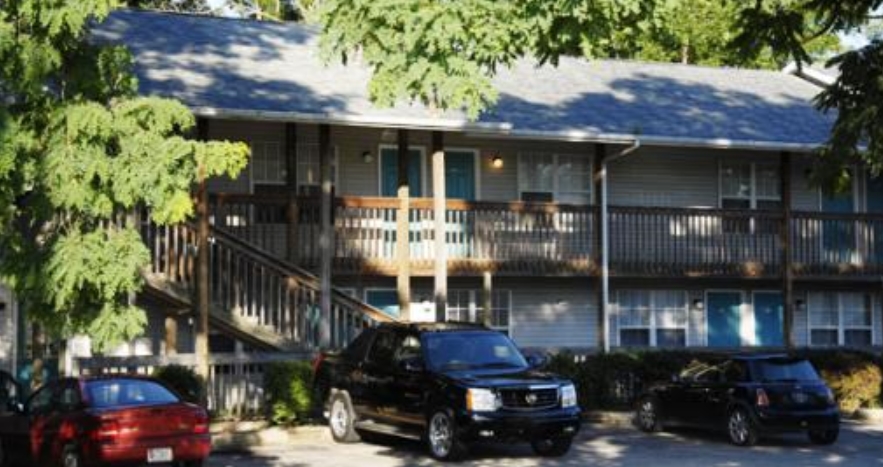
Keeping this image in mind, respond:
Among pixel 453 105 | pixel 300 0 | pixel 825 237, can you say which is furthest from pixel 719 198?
pixel 300 0

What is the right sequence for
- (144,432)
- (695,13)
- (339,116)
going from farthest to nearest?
(695,13) < (339,116) < (144,432)

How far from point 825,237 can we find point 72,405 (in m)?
18.9

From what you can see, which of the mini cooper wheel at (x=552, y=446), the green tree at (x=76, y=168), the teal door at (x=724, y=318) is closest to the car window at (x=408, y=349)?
the mini cooper wheel at (x=552, y=446)

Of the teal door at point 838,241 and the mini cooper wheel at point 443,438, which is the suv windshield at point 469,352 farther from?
the teal door at point 838,241

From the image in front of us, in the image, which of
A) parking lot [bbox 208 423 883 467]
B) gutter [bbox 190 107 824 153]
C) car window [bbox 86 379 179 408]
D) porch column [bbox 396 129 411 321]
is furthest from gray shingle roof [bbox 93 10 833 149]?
car window [bbox 86 379 179 408]

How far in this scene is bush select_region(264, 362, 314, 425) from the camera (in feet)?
71.1

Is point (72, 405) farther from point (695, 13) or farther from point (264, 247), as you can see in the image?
point (695, 13)

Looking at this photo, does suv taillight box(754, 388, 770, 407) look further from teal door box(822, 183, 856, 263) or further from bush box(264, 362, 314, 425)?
teal door box(822, 183, 856, 263)

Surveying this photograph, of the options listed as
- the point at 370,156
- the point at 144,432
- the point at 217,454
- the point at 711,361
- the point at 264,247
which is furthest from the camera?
the point at 370,156

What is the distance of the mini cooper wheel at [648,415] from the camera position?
22625 millimetres

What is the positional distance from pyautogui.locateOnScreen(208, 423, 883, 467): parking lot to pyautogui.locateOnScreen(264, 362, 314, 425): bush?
0.50 metres

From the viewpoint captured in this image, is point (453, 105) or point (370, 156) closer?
point (453, 105)

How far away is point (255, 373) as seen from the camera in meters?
23.4

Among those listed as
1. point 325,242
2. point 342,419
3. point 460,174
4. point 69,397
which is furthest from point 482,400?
point 460,174
